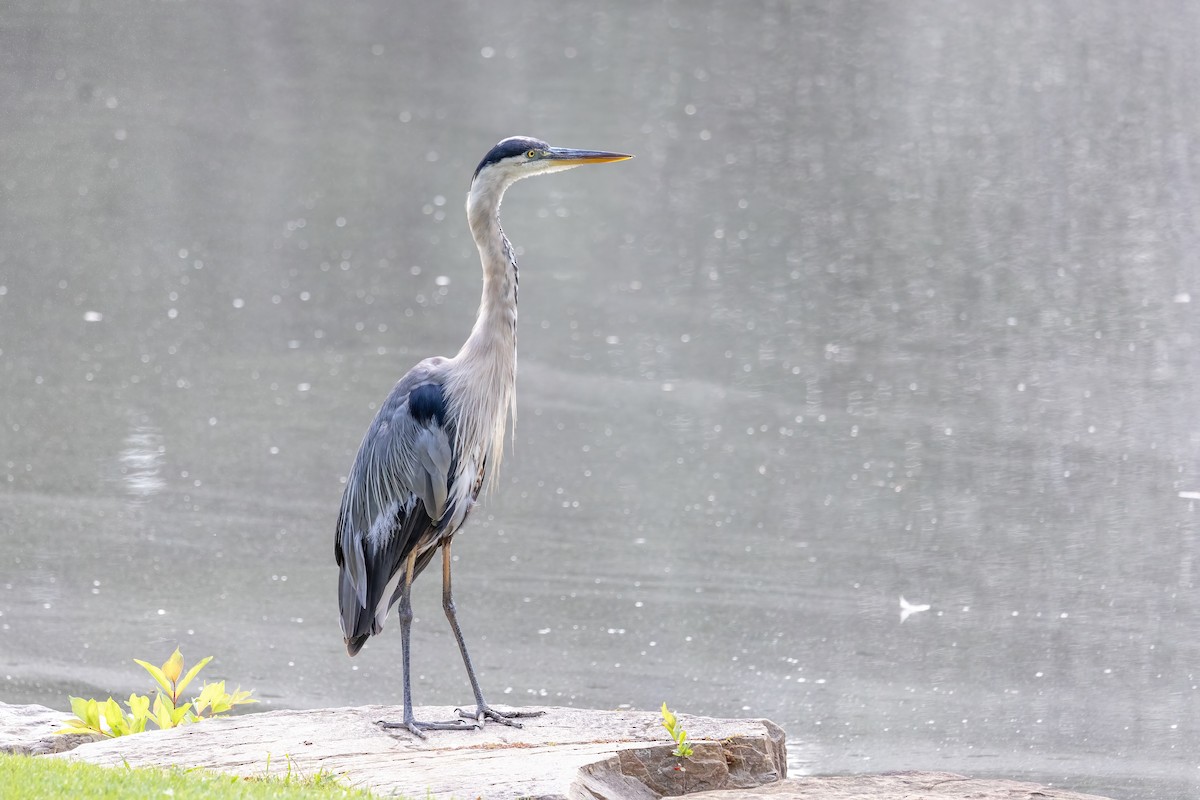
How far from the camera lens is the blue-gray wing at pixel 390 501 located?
18.1ft

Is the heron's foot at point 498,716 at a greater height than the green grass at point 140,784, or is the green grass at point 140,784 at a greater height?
the green grass at point 140,784

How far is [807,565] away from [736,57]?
13147 millimetres

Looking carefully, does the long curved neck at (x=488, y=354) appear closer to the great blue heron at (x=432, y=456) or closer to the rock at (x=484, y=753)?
the great blue heron at (x=432, y=456)

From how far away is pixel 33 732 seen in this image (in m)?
5.43

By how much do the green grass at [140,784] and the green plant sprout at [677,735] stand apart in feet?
3.35

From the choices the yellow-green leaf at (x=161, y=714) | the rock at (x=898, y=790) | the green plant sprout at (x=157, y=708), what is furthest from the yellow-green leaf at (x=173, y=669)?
the rock at (x=898, y=790)

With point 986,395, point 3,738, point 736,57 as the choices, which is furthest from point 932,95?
point 3,738

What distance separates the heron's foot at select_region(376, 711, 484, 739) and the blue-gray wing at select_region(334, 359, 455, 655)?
0.41 metres

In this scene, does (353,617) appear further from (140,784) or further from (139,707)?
(140,784)

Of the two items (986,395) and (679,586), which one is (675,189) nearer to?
(986,395)

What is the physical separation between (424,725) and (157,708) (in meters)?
1.10

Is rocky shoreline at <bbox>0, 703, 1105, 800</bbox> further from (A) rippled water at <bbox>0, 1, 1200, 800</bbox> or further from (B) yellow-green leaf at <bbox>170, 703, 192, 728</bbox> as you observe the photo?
(A) rippled water at <bbox>0, 1, 1200, 800</bbox>

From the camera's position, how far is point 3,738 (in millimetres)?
5305

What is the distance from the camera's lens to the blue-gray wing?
5.51m
